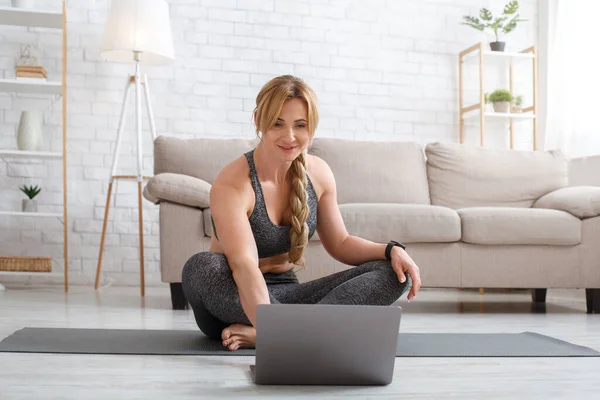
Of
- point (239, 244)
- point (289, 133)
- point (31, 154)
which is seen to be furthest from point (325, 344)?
point (31, 154)

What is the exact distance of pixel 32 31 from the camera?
471 centimetres

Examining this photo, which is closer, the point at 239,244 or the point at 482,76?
the point at 239,244

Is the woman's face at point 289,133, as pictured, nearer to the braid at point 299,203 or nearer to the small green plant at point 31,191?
the braid at point 299,203

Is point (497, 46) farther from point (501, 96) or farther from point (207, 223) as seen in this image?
point (207, 223)

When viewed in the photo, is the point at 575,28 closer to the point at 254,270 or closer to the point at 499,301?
the point at 499,301

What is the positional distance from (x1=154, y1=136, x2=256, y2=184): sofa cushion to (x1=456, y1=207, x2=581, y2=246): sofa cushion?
1.21 meters

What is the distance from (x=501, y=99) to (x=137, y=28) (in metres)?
2.41

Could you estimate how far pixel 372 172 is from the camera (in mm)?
4066

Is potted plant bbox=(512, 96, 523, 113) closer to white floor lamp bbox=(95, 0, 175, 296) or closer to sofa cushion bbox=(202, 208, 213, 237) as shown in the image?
white floor lamp bbox=(95, 0, 175, 296)

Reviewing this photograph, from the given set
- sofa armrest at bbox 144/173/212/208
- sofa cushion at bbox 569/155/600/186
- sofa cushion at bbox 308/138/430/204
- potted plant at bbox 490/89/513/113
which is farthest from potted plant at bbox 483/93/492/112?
A: sofa armrest at bbox 144/173/212/208

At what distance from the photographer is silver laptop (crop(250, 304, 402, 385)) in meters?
1.45

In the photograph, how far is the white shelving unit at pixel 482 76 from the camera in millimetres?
5031

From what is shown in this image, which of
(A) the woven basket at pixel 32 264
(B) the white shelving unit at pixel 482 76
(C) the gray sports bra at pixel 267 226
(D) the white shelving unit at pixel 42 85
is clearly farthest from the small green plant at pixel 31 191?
(B) the white shelving unit at pixel 482 76

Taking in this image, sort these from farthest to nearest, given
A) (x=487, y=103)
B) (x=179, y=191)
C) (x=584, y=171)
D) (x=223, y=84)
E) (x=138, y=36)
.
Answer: (x=487, y=103), (x=223, y=84), (x=584, y=171), (x=138, y=36), (x=179, y=191)
